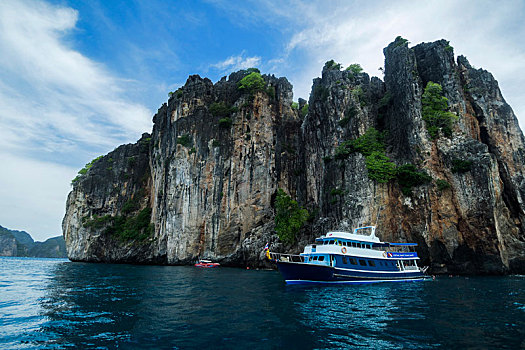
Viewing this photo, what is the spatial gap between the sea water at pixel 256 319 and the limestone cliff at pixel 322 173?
59.0ft

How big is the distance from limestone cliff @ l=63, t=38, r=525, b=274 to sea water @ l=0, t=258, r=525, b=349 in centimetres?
1798

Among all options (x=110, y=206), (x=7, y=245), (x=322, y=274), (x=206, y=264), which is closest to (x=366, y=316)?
(x=322, y=274)

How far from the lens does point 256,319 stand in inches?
543

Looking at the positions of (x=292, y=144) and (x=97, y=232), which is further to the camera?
(x=97, y=232)

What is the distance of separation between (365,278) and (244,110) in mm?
42274

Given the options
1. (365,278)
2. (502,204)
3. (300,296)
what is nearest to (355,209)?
(365,278)

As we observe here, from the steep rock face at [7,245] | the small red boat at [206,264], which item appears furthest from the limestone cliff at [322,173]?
the steep rock face at [7,245]

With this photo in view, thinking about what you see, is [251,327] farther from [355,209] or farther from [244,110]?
[244,110]

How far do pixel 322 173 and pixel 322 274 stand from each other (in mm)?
26728

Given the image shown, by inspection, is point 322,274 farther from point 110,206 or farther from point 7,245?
point 7,245

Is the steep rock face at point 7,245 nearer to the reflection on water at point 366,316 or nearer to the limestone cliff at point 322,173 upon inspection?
the limestone cliff at point 322,173

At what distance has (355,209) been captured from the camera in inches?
1603

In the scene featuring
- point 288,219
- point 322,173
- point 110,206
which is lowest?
point 288,219

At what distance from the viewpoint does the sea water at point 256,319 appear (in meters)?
10.6
